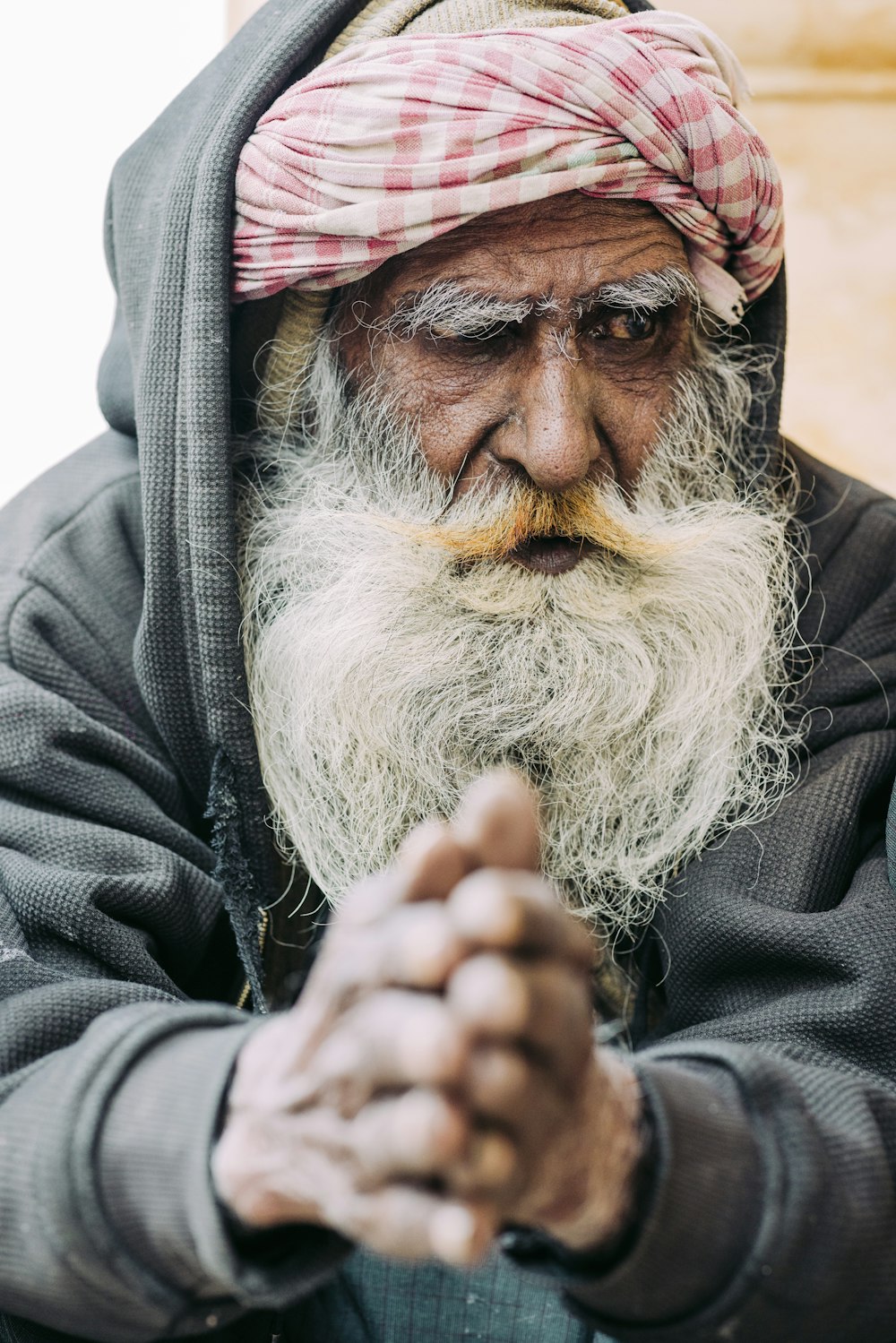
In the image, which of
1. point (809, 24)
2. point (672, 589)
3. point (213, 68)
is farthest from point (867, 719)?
point (809, 24)

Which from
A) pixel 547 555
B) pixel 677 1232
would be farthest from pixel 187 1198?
pixel 547 555

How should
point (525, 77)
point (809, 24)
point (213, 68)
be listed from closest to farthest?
point (525, 77) → point (213, 68) → point (809, 24)

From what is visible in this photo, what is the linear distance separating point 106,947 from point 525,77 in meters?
1.00

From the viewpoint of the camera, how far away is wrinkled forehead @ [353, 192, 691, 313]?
4.93 ft

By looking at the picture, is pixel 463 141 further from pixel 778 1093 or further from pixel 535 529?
pixel 778 1093

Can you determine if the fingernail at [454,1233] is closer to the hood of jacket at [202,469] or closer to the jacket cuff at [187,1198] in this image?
the jacket cuff at [187,1198]

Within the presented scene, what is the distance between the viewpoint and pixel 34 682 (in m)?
1.46

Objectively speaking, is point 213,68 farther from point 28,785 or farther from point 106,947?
point 106,947

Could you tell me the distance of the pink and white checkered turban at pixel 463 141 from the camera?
1.43 m

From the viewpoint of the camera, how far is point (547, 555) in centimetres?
154

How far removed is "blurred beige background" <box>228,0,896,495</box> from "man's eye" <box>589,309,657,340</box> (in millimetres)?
Result: 1432

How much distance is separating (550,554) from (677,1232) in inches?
32.1

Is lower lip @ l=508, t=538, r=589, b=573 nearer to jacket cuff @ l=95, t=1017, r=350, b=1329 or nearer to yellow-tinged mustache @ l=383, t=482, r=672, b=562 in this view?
yellow-tinged mustache @ l=383, t=482, r=672, b=562

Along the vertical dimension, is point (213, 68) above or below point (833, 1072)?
above
